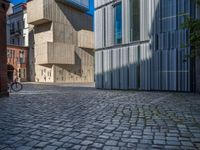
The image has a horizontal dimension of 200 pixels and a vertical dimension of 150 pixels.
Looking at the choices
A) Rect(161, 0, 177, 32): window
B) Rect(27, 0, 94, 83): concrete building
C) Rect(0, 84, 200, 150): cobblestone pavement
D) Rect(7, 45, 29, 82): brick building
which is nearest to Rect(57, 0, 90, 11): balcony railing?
Rect(27, 0, 94, 83): concrete building

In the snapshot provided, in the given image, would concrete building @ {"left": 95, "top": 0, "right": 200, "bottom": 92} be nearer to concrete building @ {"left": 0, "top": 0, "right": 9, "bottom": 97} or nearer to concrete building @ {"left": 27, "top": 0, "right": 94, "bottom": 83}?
concrete building @ {"left": 0, "top": 0, "right": 9, "bottom": 97}

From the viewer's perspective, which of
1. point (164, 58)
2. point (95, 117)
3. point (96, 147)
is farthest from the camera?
point (164, 58)

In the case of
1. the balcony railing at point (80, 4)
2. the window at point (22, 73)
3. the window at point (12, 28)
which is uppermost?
the balcony railing at point (80, 4)

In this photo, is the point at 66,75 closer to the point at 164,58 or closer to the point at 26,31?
the point at 26,31

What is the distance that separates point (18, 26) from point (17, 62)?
1017 cm

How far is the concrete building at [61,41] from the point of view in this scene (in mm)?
42344

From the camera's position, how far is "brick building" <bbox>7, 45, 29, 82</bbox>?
44781 mm

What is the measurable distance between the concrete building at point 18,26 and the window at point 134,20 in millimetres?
34873

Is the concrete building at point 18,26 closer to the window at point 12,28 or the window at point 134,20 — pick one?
the window at point 12,28

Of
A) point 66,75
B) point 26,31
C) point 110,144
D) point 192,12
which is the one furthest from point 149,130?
point 26,31

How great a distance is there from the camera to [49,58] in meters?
41.6

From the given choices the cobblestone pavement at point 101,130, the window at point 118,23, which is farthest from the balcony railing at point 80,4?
the cobblestone pavement at point 101,130

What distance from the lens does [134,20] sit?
19094 millimetres

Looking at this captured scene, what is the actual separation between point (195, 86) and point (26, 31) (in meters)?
41.9
